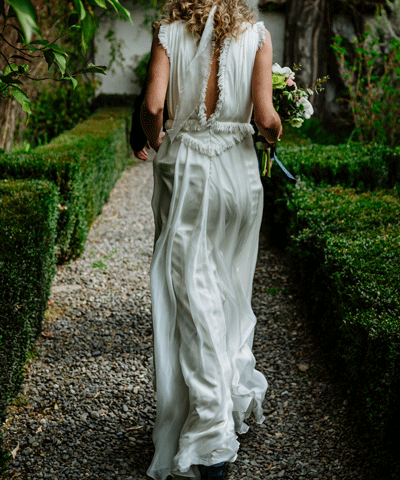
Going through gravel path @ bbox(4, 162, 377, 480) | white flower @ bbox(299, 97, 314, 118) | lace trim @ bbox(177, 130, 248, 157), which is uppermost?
white flower @ bbox(299, 97, 314, 118)

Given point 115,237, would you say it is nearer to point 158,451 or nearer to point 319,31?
point 158,451

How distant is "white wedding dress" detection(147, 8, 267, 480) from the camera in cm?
225

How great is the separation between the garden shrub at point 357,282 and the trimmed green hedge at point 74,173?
2012 mm

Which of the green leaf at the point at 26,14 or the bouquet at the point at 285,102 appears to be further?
the bouquet at the point at 285,102

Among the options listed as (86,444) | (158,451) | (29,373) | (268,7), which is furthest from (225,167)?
(268,7)

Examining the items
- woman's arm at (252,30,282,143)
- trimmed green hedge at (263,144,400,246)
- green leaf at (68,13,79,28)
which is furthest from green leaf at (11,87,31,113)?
trimmed green hedge at (263,144,400,246)

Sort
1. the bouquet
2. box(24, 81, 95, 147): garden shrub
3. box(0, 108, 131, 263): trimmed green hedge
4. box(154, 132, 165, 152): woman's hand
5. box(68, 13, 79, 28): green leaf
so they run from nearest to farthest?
box(68, 13, 79, 28): green leaf < box(154, 132, 165, 152): woman's hand < the bouquet < box(0, 108, 131, 263): trimmed green hedge < box(24, 81, 95, 147): garden shrub

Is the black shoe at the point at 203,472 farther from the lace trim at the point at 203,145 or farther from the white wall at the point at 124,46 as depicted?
the white wall at the point at 124,46

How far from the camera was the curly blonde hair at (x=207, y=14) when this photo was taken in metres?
2.22

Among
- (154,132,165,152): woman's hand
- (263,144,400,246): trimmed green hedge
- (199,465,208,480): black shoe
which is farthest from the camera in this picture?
(263,144,400,246): trimmed green hedge

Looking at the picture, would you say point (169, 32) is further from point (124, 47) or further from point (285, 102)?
point (124, 47)

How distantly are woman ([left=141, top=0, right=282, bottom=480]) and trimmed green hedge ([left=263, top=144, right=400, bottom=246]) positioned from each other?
7.80ft

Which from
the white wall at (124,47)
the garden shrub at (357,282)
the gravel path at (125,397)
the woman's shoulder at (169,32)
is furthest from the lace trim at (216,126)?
the white wall at (124,47)

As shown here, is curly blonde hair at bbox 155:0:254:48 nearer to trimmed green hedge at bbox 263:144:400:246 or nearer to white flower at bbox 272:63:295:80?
white flower at bbox 272:63:295:80
